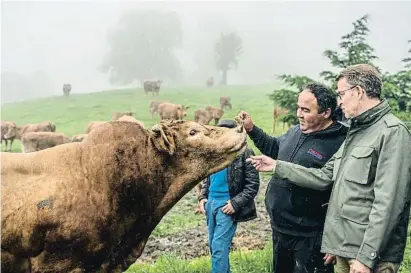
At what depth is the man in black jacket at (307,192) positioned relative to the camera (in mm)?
4758

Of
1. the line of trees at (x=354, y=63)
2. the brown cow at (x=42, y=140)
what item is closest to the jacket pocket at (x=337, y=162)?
the line of trees at (x=354, y=63)

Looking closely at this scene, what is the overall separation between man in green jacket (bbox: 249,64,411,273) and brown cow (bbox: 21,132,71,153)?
21134mm

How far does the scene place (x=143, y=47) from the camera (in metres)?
89.2

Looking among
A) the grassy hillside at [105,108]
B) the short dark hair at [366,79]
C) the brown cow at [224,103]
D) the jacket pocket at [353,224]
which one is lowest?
the grassy hillside at [105,108]

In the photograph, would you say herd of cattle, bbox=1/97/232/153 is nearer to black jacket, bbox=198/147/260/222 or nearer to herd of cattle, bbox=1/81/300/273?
black jacket, bbox=198/147/260/222

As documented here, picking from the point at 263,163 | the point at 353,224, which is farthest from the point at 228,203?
the point at 353,224

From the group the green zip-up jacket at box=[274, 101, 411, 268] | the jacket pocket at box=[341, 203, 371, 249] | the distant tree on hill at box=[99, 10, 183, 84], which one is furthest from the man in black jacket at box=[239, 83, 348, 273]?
the distant tree on hill at box=[99, 10, 183, 84]

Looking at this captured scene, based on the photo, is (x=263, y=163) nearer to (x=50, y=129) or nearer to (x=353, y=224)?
(x=353, y=224)

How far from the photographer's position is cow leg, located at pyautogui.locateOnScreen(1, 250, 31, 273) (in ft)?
12.1

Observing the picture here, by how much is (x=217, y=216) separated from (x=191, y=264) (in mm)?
1459

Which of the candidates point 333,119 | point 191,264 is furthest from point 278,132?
point 333,119

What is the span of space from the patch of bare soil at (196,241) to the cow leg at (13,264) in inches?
213

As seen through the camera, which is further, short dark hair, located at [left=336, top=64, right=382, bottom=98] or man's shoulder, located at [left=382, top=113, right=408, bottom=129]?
short dark hair, located at [left=336, top=64, right=382, bottom=98]

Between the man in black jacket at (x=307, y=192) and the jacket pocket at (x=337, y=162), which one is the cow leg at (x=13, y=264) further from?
the jacket pocket at (x=337, y=162)
